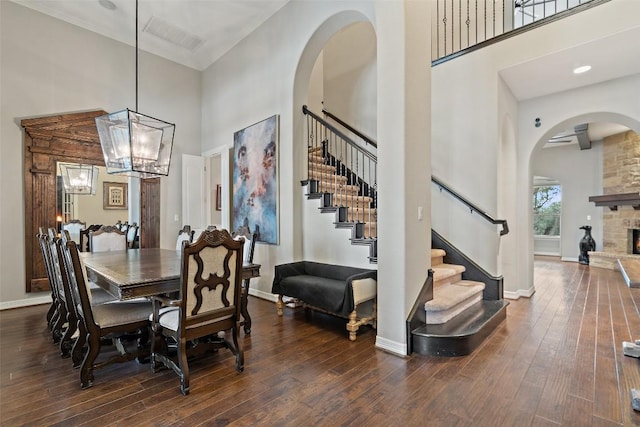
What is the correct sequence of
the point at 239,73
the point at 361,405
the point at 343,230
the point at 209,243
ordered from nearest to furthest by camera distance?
the point at 361,405
the point at 209,243
the point at 343,230
the point at 239,73

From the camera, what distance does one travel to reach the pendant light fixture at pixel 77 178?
4.78 metres

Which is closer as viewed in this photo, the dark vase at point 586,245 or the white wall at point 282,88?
the white wall at point 282,88

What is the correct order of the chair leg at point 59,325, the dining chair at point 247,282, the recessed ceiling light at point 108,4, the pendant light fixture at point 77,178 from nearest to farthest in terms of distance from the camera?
the chair leg at point 59,325, the dining chair at point 247,282, the recessed ceiling light at point 108,4, the pendant light fixture at point 77,178

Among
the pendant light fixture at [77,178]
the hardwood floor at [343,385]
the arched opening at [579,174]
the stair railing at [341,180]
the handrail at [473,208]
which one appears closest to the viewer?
the hardwood floor at [343,385]

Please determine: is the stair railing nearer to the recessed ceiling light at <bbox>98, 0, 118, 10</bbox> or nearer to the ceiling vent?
the ceiling vent

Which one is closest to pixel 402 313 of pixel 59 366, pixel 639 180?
pixel 59 366

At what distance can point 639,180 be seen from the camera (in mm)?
7051

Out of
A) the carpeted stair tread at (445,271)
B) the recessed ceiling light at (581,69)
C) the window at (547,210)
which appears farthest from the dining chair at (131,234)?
the window at (547,210)

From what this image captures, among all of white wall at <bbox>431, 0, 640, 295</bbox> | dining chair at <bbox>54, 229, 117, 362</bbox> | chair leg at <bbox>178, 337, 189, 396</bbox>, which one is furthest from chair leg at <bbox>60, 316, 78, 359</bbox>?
white wall at <bbox>431, 0, 640, 295</bbox>

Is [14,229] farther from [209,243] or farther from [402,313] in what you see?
[402,313]

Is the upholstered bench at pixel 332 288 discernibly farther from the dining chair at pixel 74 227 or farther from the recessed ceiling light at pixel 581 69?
the recessed ceiling light at pixel 581 69

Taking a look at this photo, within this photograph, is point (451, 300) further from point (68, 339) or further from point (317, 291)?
point (68, 339)

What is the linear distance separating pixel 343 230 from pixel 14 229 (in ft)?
15.4

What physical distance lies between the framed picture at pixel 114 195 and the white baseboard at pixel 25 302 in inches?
69.7
